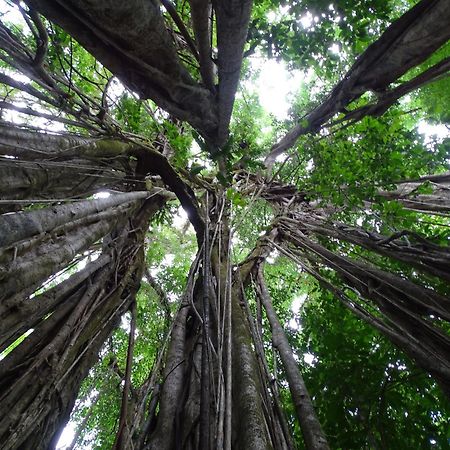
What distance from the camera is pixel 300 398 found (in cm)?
168

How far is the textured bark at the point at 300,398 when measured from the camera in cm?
141

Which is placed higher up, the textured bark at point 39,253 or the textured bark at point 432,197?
the textured bark at point 432,197

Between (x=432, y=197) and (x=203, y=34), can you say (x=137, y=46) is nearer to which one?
(x=203, y=34)

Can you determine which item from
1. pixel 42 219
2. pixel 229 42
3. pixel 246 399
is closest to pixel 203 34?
pixel 229 42

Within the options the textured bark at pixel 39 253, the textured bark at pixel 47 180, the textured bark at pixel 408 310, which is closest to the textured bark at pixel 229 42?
the textured bark at pixel 47 180

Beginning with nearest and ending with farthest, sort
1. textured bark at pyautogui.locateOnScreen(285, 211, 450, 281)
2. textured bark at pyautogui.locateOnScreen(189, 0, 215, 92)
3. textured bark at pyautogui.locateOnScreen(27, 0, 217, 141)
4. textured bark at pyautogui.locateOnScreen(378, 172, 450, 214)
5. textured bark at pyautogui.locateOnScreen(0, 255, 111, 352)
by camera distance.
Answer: textured bark at pyautogui.locateOnScreen(27, 0, 217, 141)
textured bark at pyautogui.locateOnScreen(189, 0, 215, 92)
textured bark at pyautogui.locateOnScreen(0, 255, 111, 352)
textured bark at pyautogui.locateOnScreen(285, 211, 450, 281)
textured bark at pyautogui.locateOnScreen(378, 172, 450, 214)

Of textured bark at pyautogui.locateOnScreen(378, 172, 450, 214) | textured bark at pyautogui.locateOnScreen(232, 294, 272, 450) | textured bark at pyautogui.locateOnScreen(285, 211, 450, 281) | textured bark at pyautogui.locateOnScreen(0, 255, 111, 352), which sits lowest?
textured bark at pyautogui.locateOnScreen(232, 294, 272, 450)

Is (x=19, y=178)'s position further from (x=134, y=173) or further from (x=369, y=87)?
(x=369, y=87)

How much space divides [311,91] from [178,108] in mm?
4550

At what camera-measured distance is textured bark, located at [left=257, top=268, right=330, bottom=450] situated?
4.62 ft

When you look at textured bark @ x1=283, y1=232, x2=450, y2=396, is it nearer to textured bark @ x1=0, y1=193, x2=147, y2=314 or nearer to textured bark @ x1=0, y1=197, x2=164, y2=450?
textured bark @ x1=0, y1=197, x2=164, y2=450

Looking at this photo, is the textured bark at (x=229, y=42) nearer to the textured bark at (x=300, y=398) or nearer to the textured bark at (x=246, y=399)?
the textured bark at (x=246, y=399)

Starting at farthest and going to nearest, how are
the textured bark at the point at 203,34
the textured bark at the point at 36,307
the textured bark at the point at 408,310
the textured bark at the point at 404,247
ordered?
the textured bark at the point at 404,247, the textured bark at the point at 408,310, the textured bark at the point at 36,307, the textured bark at the point at 203,34

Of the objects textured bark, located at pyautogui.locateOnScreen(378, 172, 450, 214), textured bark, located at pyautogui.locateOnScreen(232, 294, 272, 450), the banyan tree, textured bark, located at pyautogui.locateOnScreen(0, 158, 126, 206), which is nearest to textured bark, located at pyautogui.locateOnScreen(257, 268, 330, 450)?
the banyan tree
